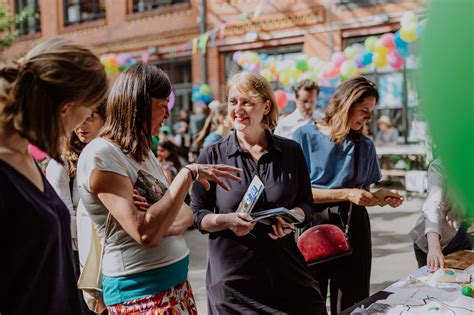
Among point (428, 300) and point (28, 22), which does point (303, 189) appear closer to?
point (428, 300)

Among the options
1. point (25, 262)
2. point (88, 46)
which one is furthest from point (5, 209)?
point (88, 46)

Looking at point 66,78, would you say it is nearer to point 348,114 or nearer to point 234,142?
point 234,142

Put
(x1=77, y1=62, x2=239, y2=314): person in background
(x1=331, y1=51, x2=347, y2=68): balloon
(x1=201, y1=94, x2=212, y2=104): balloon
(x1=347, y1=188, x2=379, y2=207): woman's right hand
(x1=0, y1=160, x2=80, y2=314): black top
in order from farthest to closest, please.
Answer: (x1=201, y1=94, x2=212, y2=104): balloon < (x1=331, y1=51, x2=347, y2=68): balloon < (x1=347, y1=188, x2=379, y2=207): woman's right hand < (x1=77, y1=62, x2=239, y2=314): person in background < (x1=0, y1=160, x2=80, y2=314): black top

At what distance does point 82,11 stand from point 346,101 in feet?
56.1

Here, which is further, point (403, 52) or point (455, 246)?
point (403, 52)

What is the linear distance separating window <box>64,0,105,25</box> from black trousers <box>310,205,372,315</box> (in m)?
16.4

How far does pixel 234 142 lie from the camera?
2.42 m

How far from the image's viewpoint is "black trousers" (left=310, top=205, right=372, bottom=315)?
3.07 metres

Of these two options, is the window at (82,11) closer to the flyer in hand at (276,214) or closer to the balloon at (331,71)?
the balloon at (331,71)

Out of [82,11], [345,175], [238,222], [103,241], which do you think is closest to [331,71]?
[345,175]

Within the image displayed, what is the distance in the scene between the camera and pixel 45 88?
1393 millimetres

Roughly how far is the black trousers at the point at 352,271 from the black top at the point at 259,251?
774 mm

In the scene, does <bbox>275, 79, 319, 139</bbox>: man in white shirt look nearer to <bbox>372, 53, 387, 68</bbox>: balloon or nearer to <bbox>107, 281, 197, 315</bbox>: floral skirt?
<bbox>107, 281, 197, 315</bbox>: floral skirt

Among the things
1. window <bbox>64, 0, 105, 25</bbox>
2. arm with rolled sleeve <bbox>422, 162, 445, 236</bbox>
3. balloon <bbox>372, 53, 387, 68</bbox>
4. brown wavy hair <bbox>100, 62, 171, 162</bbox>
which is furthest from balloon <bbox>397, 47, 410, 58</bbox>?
window <bbox>64, 0, 105, 25</bbox>
